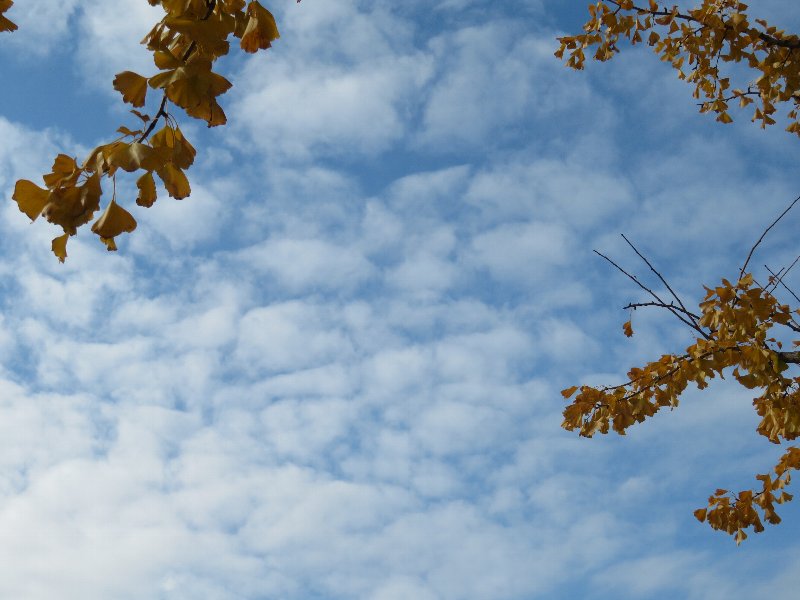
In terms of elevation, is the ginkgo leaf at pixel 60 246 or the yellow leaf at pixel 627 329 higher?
the yellow leaf at pixel 627 329

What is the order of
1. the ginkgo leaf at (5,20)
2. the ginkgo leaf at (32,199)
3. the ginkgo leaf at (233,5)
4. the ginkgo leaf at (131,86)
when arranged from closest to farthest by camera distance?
the ginkgo leaf at (32,199), the ginkgo leaf at (131,86), the ginkgo leaf at (5,20), the ginkgo leaf at (233,5)

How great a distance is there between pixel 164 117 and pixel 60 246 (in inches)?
17.8

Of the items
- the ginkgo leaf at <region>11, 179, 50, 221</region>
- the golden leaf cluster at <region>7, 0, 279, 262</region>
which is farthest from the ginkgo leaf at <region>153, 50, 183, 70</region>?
the ginkgo leaf at <region>11, 179, 50, 221</region>

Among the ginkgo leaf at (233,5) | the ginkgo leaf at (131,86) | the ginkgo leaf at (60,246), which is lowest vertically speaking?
the ginkgo leaf at (60,246)

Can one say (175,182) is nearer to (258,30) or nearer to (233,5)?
(258,30)

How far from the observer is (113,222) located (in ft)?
5.89

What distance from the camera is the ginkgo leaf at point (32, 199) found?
5.67 ft

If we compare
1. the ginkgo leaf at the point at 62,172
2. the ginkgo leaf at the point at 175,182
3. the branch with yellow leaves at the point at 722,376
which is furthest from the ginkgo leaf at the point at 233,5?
the branch with yellow leaves at the point at 722,376

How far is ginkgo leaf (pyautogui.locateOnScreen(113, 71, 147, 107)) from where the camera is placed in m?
1.85

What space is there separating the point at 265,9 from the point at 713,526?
4.69 meters

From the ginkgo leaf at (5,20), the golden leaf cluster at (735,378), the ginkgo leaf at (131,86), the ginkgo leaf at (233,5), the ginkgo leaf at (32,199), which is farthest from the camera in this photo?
the golden leaf cluster at (735,378)

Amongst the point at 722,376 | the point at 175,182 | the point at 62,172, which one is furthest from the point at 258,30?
the point at 722,376

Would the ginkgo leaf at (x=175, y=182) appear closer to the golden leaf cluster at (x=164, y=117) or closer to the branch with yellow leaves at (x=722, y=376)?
the golden leaf cluster at (x=164, y=117)

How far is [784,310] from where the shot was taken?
14.6 feet
